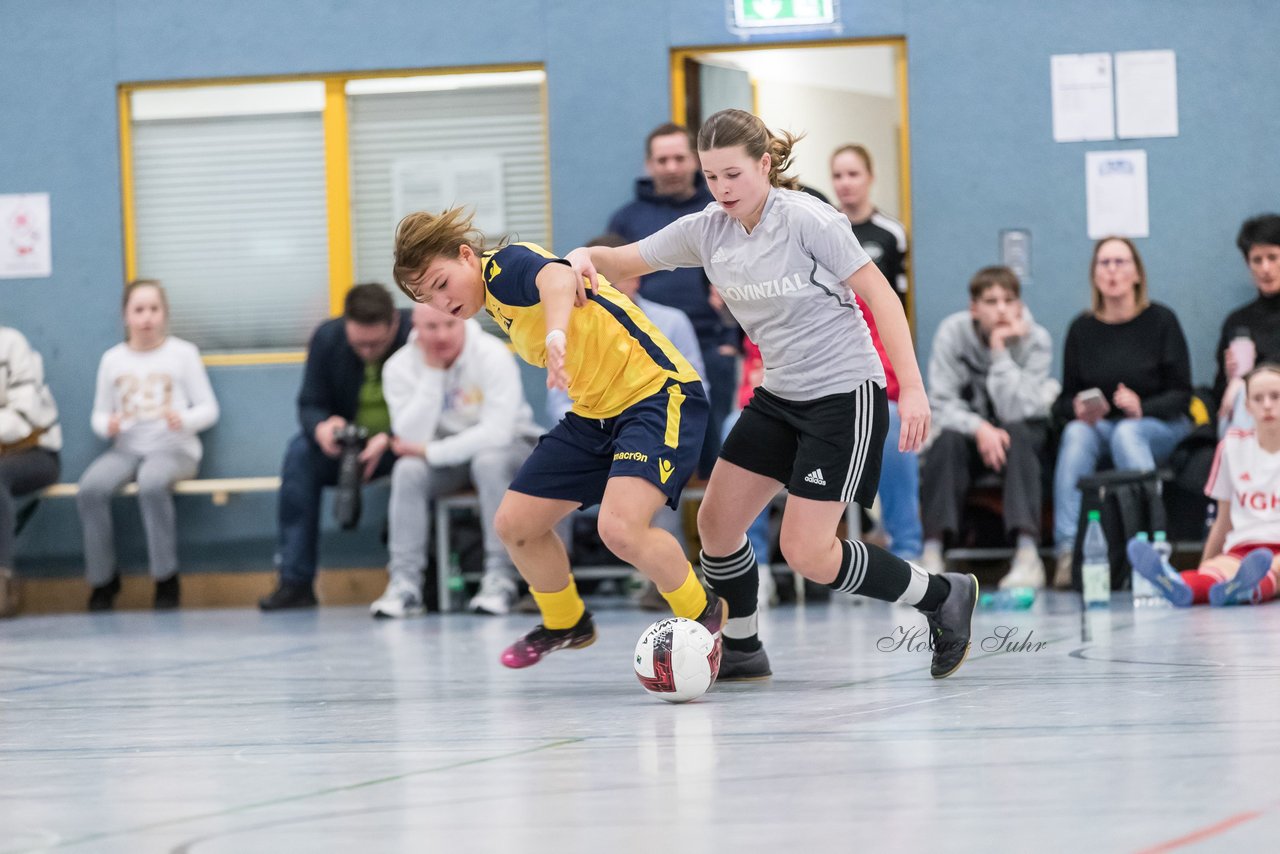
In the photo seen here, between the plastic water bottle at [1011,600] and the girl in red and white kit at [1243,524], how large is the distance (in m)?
0.48

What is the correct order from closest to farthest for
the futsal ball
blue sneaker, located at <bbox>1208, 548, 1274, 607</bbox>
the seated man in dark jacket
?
the futsal ball → blue sneaker, located at <bbox>1208, 548, 1274, 607</bbox> → the seated man in dark jacket

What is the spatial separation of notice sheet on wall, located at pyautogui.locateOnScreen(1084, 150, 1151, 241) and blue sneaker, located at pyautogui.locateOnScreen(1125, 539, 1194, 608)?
2.77m

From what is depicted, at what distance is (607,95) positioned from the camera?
9.00m

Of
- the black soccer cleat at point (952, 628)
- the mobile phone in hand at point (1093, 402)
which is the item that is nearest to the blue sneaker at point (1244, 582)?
the mobile phone in hand at point (1093, 402)

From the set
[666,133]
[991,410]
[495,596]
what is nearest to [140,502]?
[495,596]

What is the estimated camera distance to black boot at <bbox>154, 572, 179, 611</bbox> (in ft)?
29.1

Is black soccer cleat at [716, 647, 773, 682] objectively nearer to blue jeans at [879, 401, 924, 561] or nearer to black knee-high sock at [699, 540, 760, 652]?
black knee-high sock at [699, 540, 760, 652]

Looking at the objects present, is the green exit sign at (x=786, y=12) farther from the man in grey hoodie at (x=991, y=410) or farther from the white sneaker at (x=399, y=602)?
the white sneaker at (x=399, y=602)

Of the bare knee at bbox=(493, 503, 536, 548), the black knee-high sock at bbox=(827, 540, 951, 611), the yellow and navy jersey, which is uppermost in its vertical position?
the yellow and navy jersey

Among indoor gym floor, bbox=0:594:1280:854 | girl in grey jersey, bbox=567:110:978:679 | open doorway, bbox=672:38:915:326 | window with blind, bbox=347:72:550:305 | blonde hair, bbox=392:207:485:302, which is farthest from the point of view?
window with blind, bbox=347:72:550:305

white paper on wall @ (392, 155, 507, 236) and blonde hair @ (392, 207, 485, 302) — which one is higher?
white paper on wall @ (392, 155, 507, 236)

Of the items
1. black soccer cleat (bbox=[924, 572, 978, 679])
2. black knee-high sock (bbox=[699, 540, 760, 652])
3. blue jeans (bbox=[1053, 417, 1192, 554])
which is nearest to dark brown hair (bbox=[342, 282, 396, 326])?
blue jeans (bbox=[1053, 417, 1192, 554])

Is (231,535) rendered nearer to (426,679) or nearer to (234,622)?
(234,622)

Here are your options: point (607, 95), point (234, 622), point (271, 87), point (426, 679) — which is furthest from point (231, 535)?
point (426, 679)
